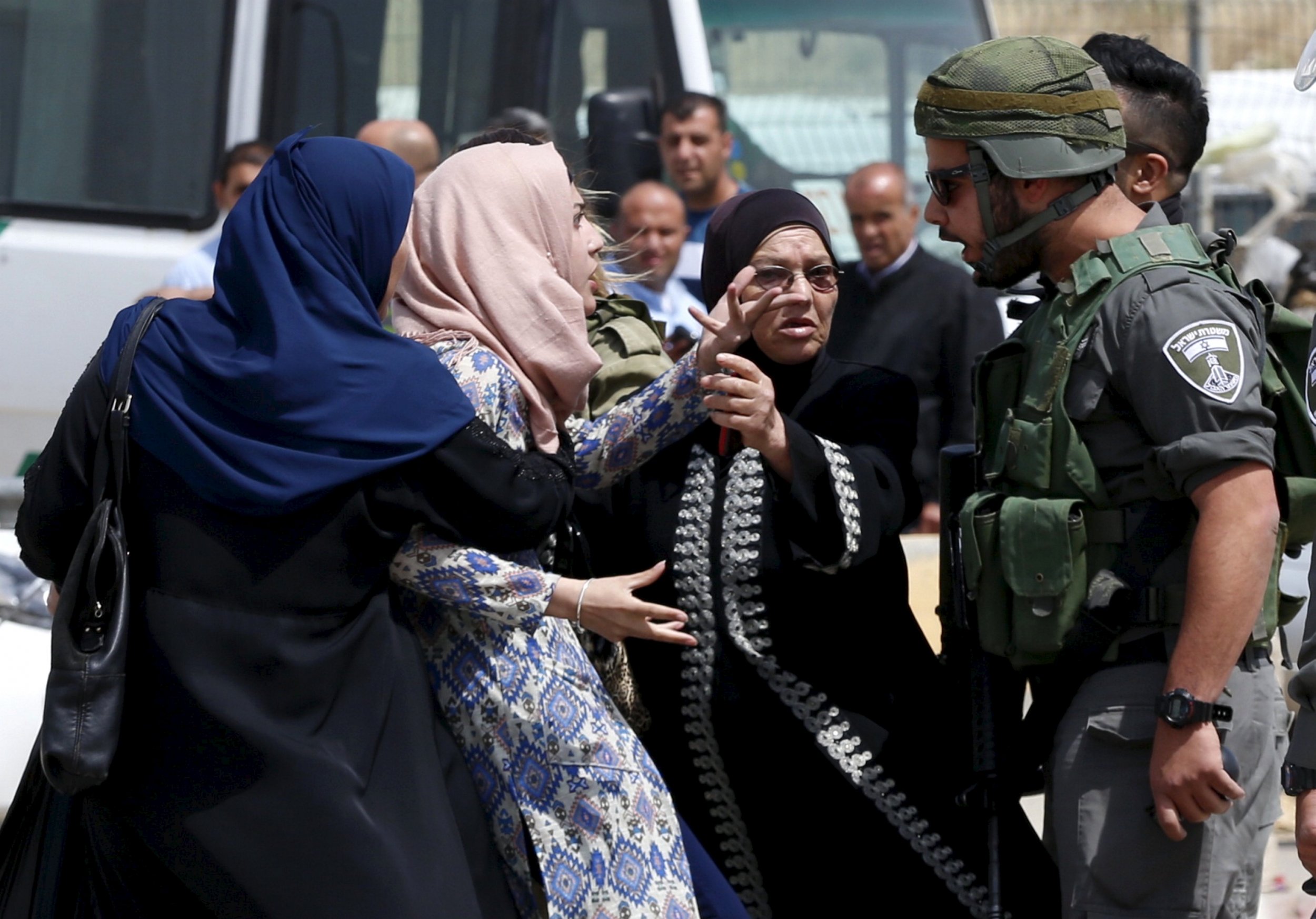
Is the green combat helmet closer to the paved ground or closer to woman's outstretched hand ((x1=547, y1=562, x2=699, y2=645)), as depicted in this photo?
woman's outstretched hand ((x1=547, y1=562, x2=699, y2=645))

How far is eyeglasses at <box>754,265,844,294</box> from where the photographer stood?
284 cm

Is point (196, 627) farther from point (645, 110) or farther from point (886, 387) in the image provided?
point (645, 110)

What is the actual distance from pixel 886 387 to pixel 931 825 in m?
0.75

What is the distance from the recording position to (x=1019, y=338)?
254 cm

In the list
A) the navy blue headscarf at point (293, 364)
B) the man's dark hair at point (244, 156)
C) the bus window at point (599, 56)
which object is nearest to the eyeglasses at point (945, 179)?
the navy blue headscarf at point (293, 364)

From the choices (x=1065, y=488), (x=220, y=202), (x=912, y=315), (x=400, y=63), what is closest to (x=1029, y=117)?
(x=1065, y=488)

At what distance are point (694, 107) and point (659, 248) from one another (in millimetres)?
681


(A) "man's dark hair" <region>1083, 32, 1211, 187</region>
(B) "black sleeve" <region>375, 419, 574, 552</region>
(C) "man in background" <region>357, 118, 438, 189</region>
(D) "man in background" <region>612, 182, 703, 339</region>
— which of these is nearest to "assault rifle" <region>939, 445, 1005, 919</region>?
(A) "man's dark hair" <region>1083, 32, 1211, 187</region>

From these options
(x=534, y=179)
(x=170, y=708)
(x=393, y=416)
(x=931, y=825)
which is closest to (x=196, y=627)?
(x=170, y=708)

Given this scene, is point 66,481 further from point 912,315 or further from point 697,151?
point 697,151

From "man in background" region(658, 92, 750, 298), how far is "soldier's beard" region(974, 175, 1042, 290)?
3.25m

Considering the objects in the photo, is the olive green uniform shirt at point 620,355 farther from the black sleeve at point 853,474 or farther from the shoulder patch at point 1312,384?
the shoulder patch at point 1312,384

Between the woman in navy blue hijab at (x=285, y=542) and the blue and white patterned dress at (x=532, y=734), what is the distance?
0.09 metres

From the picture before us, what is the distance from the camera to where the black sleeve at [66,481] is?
2205mm
